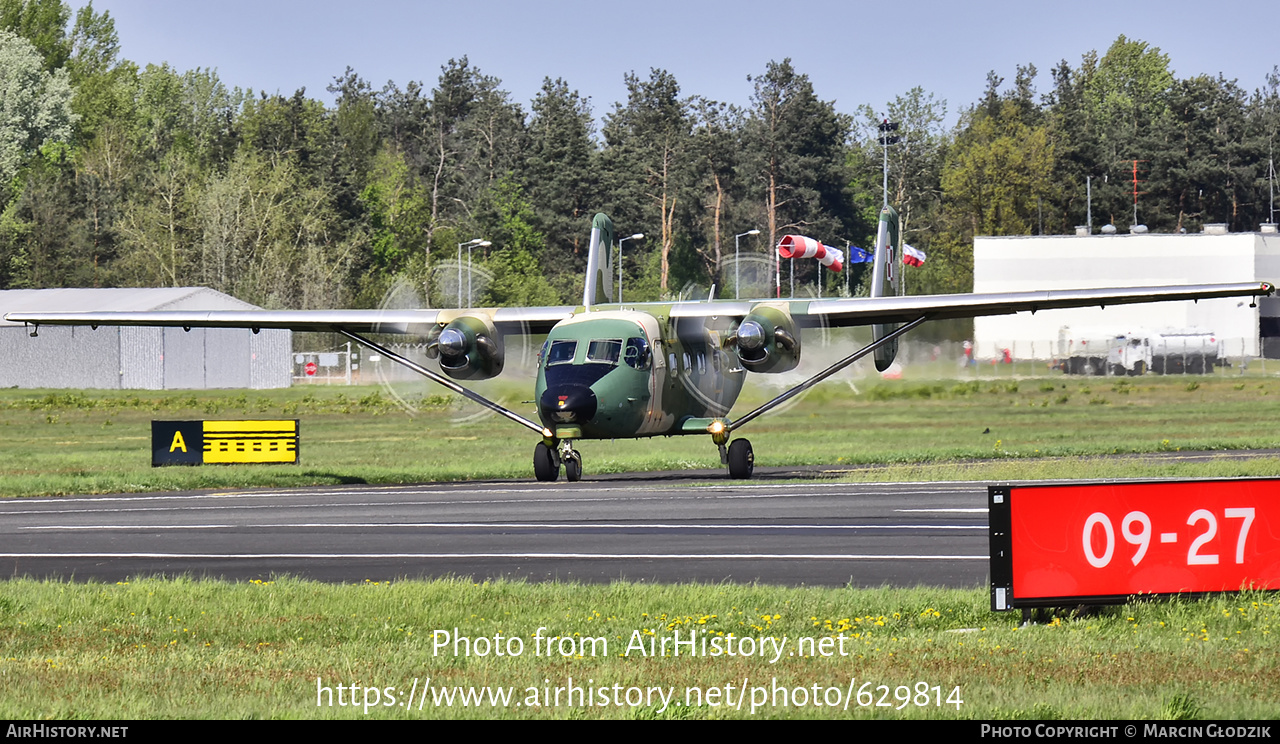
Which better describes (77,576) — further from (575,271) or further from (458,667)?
(575,271)

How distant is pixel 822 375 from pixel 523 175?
101923mm

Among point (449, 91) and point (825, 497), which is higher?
point (449, 91)

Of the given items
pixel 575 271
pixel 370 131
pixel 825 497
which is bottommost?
pixel 825 497

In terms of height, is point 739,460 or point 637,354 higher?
point 637,354

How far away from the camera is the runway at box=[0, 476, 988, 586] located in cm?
1841

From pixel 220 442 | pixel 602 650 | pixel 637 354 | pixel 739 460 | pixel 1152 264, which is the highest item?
pixel 1152 264

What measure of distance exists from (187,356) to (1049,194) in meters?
73.7

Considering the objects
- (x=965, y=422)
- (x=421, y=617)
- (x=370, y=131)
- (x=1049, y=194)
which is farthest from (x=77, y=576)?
(x=370, y=131)

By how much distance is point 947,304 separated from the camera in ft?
107

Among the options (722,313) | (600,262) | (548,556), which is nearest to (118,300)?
(600,262)

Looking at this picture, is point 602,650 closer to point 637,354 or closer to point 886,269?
point 637,354

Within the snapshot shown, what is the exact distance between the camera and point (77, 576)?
18578 mm

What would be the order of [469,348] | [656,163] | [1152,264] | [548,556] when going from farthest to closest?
1. [656,163]
2. [1152,264]
3. [469,348]
4. [548,556]

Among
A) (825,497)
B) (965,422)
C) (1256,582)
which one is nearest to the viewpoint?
(1256,582)
